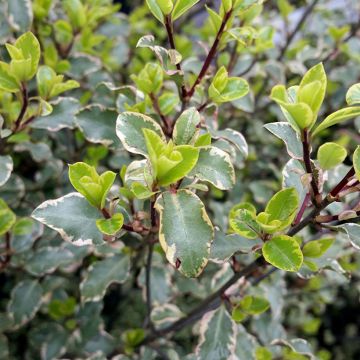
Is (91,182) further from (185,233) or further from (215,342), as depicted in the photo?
(215,342)

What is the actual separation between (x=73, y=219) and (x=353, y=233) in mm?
501

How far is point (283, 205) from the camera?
0.85m

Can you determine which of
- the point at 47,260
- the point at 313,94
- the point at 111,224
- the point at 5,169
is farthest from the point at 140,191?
the point at 47,260

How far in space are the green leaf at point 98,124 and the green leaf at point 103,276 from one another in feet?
1.06

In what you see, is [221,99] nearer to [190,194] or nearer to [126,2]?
[190,194]

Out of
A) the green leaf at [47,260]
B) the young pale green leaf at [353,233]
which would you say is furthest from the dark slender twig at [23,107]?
the young pale green leaf at [353,233]

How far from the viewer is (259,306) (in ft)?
3.55

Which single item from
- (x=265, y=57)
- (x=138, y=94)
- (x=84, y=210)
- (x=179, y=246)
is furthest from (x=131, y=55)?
(x=179, y=246)

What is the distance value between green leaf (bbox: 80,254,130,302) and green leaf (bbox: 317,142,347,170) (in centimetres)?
61

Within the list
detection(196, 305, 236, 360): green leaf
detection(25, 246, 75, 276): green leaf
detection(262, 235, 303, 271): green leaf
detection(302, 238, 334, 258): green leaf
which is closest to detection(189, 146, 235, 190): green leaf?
detection(262, 235, 303, 271): green leaf

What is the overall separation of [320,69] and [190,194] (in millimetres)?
304

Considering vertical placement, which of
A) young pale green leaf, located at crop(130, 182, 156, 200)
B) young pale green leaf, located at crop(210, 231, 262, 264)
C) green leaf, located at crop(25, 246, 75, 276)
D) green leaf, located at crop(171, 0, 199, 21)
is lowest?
green leaf, located at crop(25, 246, 75, 276)

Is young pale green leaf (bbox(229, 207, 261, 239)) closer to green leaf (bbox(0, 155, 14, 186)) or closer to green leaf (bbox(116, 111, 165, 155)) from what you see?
green leaf (bbox(116, 111, 165, 155))

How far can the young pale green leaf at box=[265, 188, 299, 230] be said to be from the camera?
846mm
